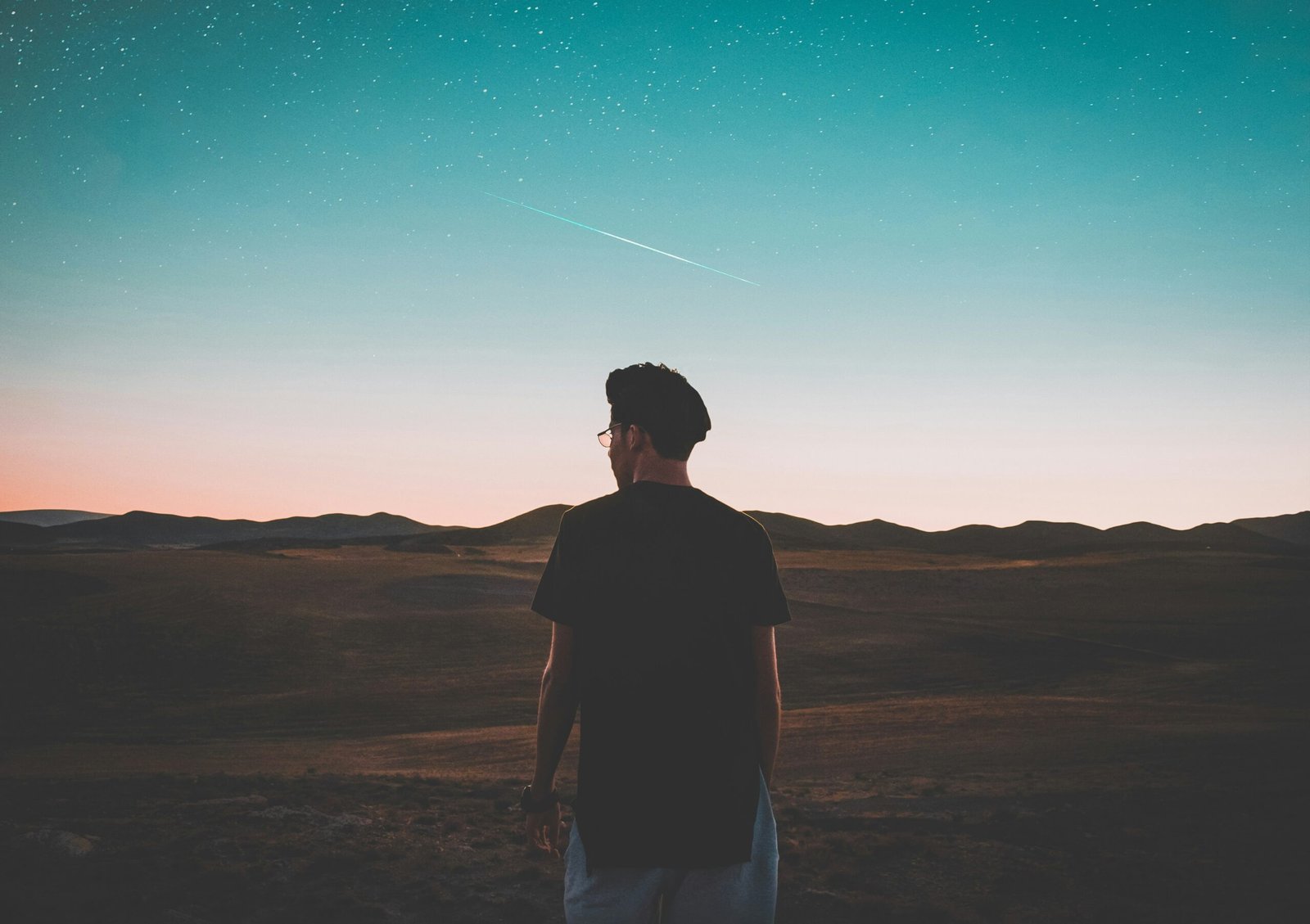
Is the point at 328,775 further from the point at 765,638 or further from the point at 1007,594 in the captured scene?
the point at 1007,594

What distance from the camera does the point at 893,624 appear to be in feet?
100

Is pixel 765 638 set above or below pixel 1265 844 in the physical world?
above

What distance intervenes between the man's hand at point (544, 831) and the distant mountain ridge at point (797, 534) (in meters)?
73.2

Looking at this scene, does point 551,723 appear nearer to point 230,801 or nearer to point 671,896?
point 671,896

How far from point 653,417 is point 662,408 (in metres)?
0.03

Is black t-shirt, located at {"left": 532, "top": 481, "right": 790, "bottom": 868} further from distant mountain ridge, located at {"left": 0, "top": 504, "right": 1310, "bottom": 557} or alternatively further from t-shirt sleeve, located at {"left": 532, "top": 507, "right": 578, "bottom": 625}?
distant mountain ridge, located at {"left": 0, "top": 504, "right": 1310, "bottom": 557}

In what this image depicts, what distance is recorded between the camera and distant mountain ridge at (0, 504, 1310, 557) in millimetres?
92125

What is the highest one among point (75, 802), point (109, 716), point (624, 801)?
point (624, 801)

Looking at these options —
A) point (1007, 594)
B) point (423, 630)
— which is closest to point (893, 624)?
point (1007, 594)

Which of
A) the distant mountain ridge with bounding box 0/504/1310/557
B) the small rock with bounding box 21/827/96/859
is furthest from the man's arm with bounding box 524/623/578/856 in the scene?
the distant mountain ridge with bounding box 0/504/1310/557

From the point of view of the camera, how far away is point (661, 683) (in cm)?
189

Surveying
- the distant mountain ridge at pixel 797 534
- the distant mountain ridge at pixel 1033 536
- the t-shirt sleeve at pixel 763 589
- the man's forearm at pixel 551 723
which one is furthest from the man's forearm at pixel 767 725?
the distant mountain ridge at pixel 1033 536

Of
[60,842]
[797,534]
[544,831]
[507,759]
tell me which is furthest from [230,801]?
[797,534]

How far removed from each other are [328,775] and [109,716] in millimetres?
9219
